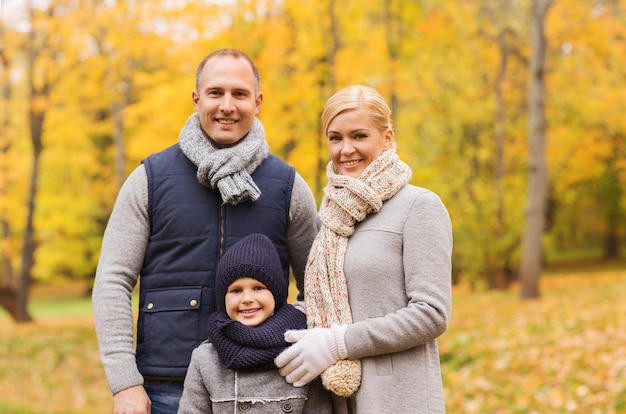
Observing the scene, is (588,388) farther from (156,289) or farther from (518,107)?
(518,107)

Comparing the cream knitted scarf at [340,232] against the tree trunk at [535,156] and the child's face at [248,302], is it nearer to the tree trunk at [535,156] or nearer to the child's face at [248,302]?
the child's face at [248,302]

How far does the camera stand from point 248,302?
8.68 feet

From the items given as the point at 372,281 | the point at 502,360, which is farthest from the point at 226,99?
the point at 502,360

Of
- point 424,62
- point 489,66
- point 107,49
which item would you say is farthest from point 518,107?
point 107,49

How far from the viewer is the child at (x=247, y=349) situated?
8.48 ft

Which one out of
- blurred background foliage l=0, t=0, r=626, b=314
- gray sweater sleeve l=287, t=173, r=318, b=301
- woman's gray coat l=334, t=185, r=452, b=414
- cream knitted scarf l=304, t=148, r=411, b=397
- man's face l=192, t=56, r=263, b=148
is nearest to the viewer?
woman's gray coat l=334, t=185, r=452, b=414

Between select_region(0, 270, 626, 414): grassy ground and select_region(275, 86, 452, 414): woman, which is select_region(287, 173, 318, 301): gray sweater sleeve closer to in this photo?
select_region(275, 86, 452, 414): woman

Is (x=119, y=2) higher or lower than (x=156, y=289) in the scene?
higher

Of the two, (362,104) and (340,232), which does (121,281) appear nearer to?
(340,232)

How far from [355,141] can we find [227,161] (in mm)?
577

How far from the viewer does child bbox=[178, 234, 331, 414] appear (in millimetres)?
2584

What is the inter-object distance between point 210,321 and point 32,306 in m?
28.6

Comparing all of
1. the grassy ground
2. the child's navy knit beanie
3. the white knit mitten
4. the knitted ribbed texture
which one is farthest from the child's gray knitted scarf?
the grassy ground

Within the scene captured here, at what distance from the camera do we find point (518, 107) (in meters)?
18.3
